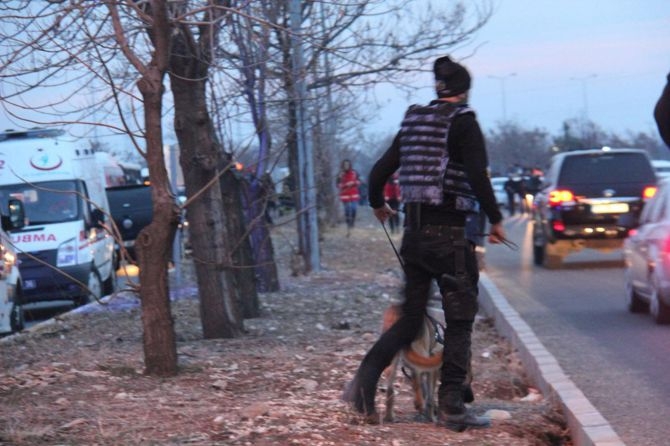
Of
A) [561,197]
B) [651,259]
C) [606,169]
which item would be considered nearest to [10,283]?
[651,259]

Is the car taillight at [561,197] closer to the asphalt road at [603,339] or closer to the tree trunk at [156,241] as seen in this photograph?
the asphalt road at [603,339]

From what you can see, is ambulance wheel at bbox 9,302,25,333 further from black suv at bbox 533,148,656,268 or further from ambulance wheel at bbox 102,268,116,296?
black suv at bbox 533,148,656,268

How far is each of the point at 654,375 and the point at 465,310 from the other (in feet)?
10.8

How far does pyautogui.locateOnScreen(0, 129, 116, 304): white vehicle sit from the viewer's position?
17.8 meters

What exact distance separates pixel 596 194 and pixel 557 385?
12.4 metres

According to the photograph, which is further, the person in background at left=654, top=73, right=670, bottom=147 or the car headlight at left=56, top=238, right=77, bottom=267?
the car headlight at left=56, top=238, right=77, bottom=267

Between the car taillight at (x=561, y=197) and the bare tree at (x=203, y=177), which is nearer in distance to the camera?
the bare tree at (x=203, y=177)

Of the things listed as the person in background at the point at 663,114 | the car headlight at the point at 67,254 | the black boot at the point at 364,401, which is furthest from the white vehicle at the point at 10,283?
the person in background at the point at 663,114

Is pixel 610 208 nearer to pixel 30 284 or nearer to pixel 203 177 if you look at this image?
pixel 30 284

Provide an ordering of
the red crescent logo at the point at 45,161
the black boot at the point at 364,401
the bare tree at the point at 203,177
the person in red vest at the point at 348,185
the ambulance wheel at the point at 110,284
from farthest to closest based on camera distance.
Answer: the person in red vest at the point at 348,185 < the ambulance wheel at the point at 110,284 < the red crescent logo at the point at 45,161 < the bare tree at the point at 203,177 < the black boot at the point at 364,401

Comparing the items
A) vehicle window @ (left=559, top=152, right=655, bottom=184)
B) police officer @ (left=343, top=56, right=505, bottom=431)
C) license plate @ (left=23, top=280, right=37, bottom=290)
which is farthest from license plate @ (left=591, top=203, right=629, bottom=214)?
police officer @ (left=343, top=56, right=505, bottom=431)

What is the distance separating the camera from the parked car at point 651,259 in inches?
447

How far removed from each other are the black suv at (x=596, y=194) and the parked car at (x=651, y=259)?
19.5ft

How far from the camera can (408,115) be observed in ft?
20.6
